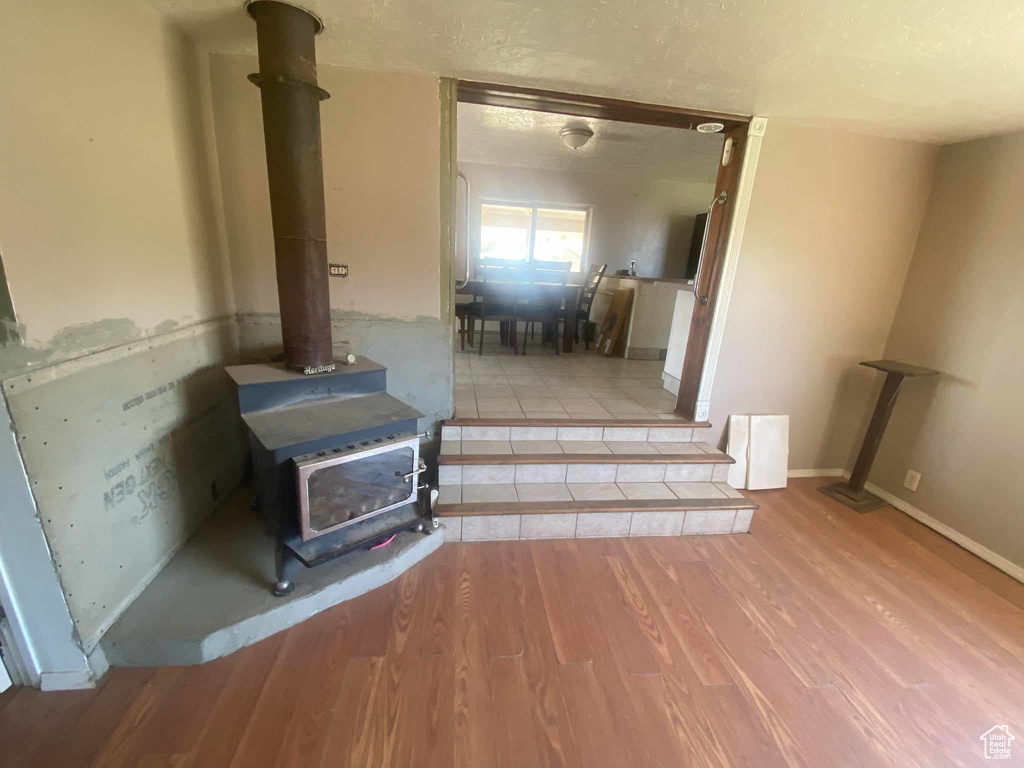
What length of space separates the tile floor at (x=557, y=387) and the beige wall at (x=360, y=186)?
887 mm

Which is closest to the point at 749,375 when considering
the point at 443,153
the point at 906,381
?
the point at 906,381

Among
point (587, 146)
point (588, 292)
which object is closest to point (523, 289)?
point (588, 292)

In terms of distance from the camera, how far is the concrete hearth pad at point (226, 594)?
1284 millimetres

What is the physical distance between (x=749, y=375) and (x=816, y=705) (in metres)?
1.80

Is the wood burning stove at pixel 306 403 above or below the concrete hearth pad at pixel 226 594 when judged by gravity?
above

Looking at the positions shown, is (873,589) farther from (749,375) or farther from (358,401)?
(358,401)

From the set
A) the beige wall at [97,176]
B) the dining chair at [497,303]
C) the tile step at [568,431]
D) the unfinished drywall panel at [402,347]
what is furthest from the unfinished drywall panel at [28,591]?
the dining chair at [497,303]

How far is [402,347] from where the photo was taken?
218 cm

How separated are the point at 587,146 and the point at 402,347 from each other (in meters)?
3.14

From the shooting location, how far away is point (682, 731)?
1.20 meters

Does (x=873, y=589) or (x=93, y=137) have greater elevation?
(x=93, y=137)

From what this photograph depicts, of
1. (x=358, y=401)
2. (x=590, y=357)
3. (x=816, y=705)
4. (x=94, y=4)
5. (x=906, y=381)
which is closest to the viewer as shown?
(x=94, y=4)

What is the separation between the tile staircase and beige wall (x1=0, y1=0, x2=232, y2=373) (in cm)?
141

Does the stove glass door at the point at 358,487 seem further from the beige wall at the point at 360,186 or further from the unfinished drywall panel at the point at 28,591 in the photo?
the beige wall at the point at 360,186
